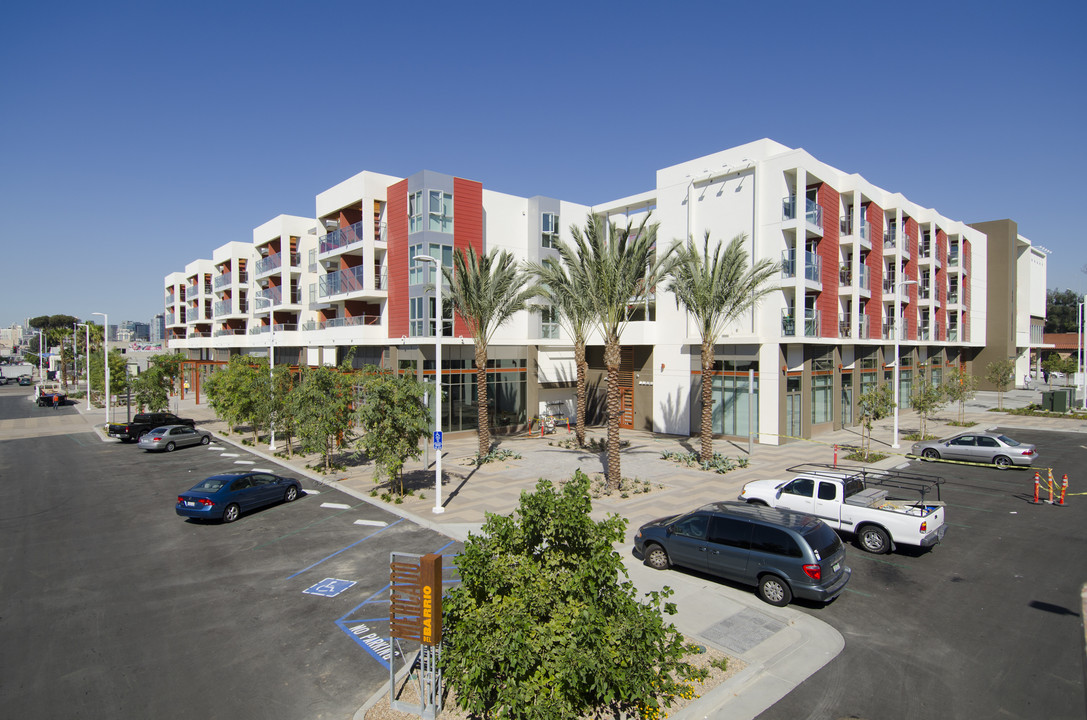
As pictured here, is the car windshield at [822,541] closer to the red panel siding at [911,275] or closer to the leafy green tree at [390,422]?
the leafy green tree at [390,422]

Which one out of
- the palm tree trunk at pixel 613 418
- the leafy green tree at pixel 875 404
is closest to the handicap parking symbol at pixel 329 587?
the palm tree trunk at pixel 613 418

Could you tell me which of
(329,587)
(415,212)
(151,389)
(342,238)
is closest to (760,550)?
(329,587)

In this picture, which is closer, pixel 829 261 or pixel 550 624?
pixel 550 624

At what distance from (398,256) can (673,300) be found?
16.7 m

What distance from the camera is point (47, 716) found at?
26.1ft

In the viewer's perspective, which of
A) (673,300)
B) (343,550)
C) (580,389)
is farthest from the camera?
(673,300)

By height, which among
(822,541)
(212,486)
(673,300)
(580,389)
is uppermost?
(673,300)

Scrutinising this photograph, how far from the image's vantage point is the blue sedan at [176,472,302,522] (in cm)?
1694

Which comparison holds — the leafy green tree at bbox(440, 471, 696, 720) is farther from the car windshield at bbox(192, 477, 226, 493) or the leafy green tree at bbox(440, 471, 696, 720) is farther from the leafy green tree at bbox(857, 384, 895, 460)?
the leafy green tree at bbox(857, 384, 895, 460)

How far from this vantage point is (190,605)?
37.8 ft

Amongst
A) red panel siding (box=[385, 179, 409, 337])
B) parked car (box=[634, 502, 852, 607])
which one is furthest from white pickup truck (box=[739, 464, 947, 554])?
red panel siding (box=[385, 179, 409, 337])

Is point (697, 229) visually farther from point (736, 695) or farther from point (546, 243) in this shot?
point (736, 695)

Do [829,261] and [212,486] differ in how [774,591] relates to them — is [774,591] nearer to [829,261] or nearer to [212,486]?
[212,486]

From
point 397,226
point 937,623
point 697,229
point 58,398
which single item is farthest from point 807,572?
point 58,398
